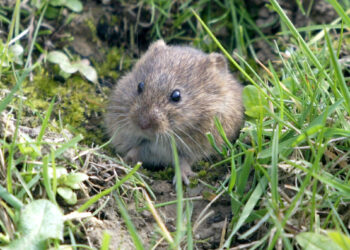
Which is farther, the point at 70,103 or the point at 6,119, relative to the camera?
the point at 70,103

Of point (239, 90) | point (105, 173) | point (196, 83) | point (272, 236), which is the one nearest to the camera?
point (272, 236)

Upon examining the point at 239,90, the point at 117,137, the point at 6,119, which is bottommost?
the point at 117,137

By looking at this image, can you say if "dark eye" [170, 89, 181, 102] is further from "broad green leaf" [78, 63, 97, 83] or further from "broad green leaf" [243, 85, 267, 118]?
"broad green leaf" [78, 63, 97, 83]

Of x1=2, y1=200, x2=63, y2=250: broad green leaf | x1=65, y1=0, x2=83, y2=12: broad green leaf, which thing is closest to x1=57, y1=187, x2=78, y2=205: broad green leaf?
x1=2, y1=200, x2=63, y2=250: broad green leaf

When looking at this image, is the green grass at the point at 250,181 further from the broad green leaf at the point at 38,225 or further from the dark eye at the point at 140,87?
the dark eye at the point at 140,87

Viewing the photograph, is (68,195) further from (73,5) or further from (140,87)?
(73,5)

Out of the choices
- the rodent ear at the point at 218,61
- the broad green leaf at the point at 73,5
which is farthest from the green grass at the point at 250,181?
the broad green leaf at the point at 73,5

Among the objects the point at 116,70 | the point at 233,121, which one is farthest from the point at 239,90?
the point at 116,70

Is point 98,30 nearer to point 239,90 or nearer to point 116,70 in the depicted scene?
point 116,70
